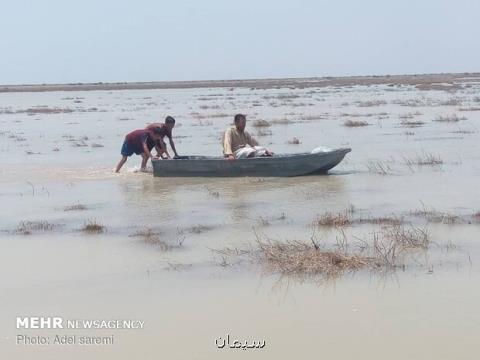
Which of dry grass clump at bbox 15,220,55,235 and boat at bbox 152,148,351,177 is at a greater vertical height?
boat at bbox 152,148,351,177

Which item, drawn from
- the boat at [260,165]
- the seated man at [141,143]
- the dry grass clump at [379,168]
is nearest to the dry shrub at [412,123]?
the dry grass clump at [379,168]

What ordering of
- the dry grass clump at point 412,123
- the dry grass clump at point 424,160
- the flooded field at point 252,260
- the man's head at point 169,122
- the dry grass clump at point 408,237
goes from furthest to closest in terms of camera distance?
the dry grass clump at point 412,123 < the dry grass clump at point 424,160 < the man's head at point 169,122 < the dry grass clump at point 408,237 < the flooded field at point 252,260

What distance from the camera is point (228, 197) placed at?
37.8 ft

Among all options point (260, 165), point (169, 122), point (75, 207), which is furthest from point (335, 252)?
point (169, 122)

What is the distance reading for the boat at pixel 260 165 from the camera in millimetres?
13078

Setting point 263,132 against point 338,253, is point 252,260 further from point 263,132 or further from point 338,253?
point 263,132

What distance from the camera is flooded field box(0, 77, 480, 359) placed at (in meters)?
5.48

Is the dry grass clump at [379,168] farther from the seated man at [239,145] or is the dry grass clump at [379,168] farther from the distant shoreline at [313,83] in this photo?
the distant shoreline at [313,83]

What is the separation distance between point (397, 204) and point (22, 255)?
488cm

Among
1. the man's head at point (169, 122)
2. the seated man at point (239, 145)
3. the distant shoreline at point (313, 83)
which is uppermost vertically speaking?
the man's head at point (169, 122)

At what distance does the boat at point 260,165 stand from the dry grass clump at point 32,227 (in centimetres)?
406

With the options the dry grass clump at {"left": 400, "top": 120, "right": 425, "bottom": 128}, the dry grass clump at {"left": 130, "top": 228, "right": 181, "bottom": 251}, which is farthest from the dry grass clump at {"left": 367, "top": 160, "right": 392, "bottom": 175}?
the dry grass clump at {"left": 400, "top": 120, "right": 425, "bottom": 128}

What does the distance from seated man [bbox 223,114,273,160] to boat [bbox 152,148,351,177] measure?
0.50ft

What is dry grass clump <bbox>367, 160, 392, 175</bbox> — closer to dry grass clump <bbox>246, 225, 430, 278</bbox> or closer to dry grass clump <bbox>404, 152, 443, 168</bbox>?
dry grass clump <bbox>404, 152, 443, 168</bbox>
